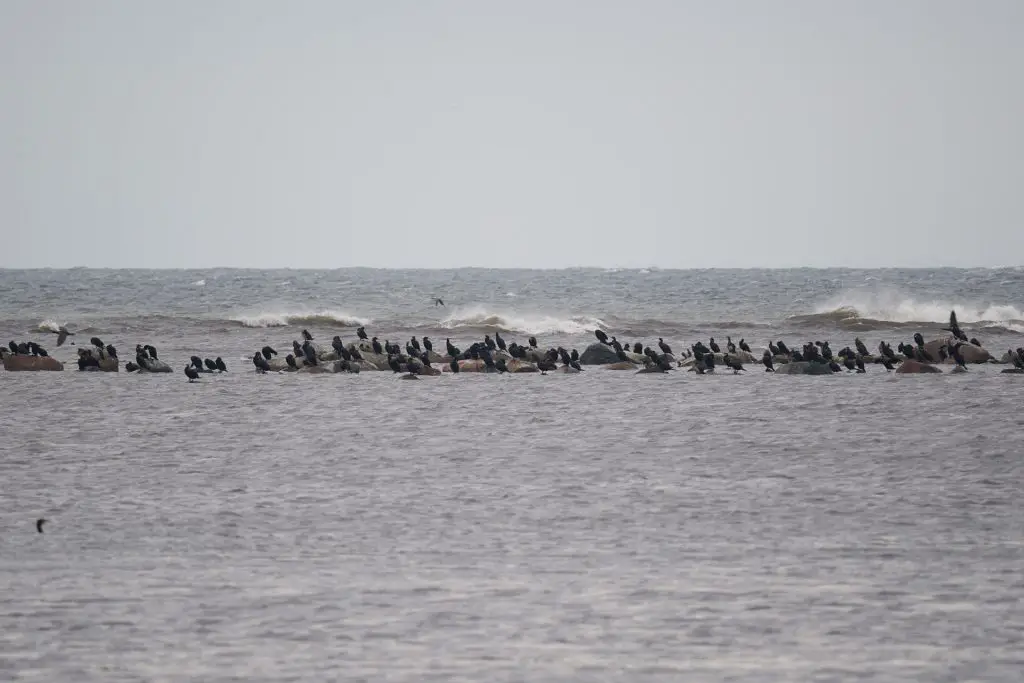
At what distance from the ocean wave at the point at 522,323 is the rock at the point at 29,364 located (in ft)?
74.3

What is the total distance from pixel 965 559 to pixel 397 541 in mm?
4361

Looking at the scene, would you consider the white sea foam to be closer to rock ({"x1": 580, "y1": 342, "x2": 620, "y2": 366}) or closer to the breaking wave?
the breaking wave

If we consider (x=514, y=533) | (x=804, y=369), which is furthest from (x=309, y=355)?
(x=514, y=533)

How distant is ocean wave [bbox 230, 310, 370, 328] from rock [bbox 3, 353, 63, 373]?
74.6 feet

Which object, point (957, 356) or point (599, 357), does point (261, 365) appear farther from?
point (957, 356)

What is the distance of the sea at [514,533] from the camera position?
308 inches

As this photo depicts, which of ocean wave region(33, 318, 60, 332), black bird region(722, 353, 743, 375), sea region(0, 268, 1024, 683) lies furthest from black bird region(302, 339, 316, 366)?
ocean wave region(33, 318, 60, 332)

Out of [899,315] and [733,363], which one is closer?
[733,363]

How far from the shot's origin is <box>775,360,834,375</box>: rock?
97.1ft

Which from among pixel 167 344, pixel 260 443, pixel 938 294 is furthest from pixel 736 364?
pixel 938 294

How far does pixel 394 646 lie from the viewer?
7.94 meters

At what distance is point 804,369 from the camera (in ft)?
97.7

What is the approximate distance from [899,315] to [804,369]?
1213 inches

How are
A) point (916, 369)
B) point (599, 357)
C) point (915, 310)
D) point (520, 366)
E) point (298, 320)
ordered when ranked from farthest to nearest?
point (915, 310)
point (298, 320)
point (599, 357)
point (520, 366)
point (916, 369)
